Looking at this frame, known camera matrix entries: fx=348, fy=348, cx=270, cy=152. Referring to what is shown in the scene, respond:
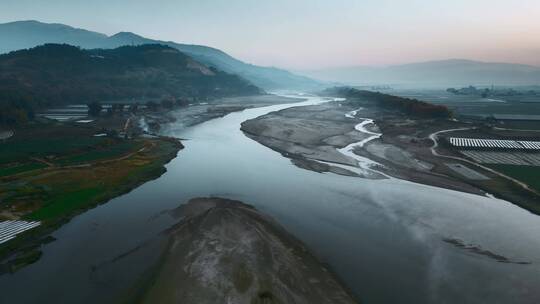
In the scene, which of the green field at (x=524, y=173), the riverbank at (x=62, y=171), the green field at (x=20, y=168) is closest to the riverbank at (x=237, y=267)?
the riverbank at (x=62, y=171)

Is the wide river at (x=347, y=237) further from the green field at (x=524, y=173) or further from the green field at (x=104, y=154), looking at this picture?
the green field at (x=104, y=154)

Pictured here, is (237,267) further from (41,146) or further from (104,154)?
(41,146)

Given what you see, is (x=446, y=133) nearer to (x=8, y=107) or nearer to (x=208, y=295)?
(x=208, y=295)

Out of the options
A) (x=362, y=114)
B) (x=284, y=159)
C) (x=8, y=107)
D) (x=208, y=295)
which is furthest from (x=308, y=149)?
(x=8, y=107)

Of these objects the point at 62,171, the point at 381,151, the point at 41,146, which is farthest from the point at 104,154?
the point at 381,151

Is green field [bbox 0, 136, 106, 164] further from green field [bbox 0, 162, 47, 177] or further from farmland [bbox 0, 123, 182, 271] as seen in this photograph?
green field [bbox 0, 162, 47, 177]

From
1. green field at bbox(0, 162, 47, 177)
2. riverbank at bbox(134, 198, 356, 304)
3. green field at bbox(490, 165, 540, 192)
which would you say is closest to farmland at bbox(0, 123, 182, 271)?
green field at bbox(0, 162, 47, 177)
